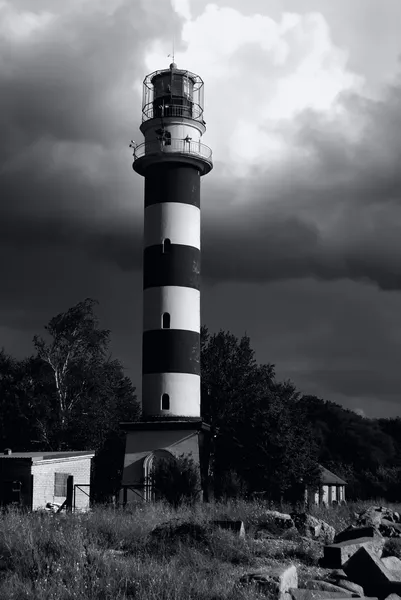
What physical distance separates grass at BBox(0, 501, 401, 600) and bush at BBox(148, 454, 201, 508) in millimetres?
12406

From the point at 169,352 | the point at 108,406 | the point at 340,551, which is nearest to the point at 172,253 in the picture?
the point at 169,352

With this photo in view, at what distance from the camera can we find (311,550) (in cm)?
1434

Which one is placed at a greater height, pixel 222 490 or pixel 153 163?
pixel 153 163

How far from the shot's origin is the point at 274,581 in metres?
10.8

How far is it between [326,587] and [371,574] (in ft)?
4.01

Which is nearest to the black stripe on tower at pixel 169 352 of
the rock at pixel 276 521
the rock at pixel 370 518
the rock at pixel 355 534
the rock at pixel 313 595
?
the rock at pixel 370 518

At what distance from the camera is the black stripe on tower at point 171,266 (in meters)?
33.1

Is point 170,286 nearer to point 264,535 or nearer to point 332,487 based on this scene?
point 264,535

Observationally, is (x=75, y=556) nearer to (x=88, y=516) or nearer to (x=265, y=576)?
(x=265, y=576)

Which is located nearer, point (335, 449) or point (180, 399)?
point (180, 399)

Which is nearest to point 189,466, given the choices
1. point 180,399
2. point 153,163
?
point 180,399

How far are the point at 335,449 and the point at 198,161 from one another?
36.4 meters

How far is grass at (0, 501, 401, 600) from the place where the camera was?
34.6 feet

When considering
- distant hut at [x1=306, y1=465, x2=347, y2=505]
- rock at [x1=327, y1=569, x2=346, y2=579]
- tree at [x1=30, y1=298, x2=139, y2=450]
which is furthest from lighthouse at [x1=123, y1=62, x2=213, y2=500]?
distant hut at [x1=306, y1=465, x2=347, y2=505]
